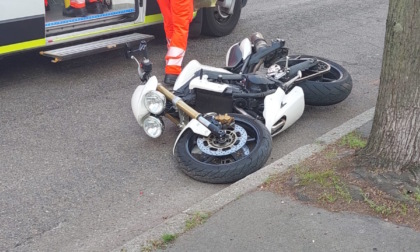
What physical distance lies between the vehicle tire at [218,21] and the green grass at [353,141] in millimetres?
3951

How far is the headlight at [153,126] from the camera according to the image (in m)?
5.14

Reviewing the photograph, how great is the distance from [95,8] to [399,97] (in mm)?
4741

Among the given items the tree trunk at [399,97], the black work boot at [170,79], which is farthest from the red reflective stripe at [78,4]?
the tree trunk at [399,97]

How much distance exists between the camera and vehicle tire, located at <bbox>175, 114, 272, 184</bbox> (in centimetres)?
454

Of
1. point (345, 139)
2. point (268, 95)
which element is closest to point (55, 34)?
point (268, 95)

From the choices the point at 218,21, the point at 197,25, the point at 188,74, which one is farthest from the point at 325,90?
the point at 218,21

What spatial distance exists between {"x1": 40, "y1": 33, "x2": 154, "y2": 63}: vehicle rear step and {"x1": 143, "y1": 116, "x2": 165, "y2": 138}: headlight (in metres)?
1.81

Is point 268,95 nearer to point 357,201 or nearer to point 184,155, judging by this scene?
point 184,155

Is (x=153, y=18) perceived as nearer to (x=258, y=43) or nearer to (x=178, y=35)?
(x=178, y=35)

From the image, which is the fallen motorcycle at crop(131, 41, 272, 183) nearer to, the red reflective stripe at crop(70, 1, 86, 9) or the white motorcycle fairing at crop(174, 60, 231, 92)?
the white motorcycle fairing at crop(174, 60, 231, 92)

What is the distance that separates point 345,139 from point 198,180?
1275 mm

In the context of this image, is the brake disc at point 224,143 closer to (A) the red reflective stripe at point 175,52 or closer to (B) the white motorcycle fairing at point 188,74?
(B) the white motorcycle fairing at point 188,74

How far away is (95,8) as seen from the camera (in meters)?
7.67

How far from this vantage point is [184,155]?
4723 millimetres
